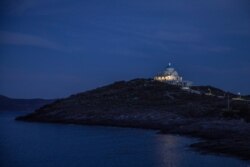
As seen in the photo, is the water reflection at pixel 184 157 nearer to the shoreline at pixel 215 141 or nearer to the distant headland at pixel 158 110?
the shoreline at pixel 215 141

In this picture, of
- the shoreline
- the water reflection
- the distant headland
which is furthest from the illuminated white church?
the water reflection

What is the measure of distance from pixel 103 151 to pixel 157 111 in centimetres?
5137

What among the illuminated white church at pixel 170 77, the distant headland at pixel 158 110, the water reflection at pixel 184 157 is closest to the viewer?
the water reflection at pixel 184 157

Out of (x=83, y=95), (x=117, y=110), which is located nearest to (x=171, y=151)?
(x=117, y=110)

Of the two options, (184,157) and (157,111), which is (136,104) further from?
(184,157)

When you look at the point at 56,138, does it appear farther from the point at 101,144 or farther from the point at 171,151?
the point at 171,151

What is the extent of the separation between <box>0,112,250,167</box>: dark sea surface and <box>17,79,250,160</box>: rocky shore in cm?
515

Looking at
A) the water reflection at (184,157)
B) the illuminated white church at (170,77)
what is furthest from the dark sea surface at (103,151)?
the illuminated white church at (170,77)

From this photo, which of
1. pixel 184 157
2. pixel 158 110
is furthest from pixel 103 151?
pixel 158 110

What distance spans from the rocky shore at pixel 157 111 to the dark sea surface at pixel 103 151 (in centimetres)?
515

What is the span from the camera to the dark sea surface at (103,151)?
60656 mm

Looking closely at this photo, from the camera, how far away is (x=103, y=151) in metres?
74.5

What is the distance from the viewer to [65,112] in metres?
143

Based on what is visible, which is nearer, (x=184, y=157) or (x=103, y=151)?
(x=184, y=157)
